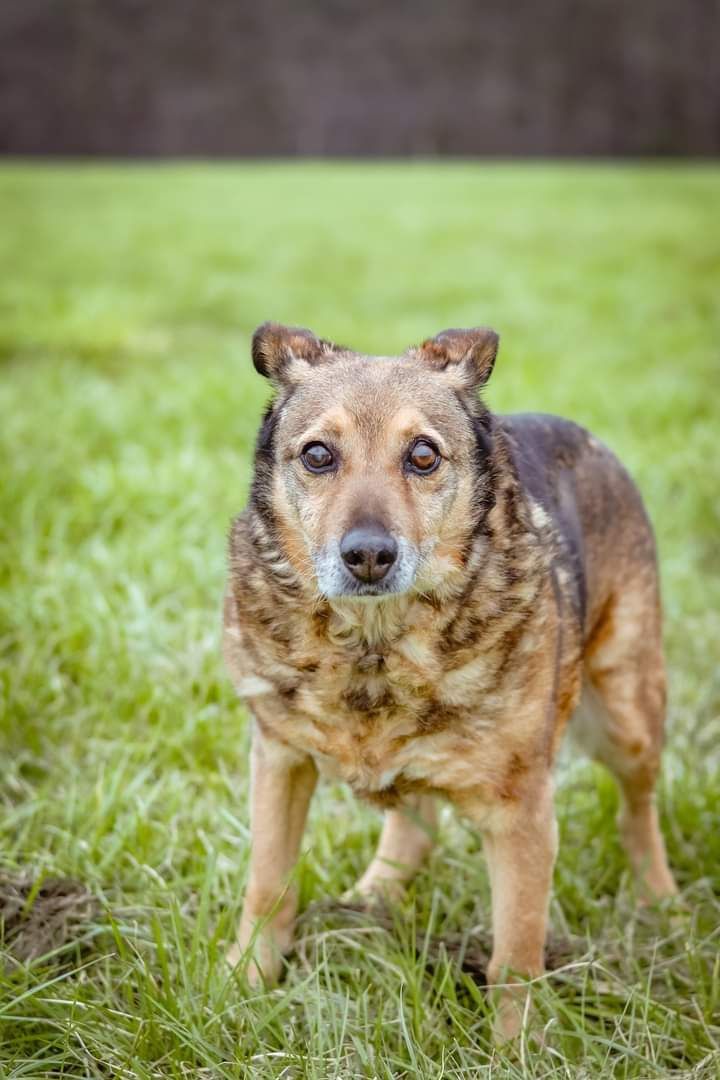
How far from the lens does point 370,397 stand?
2289 mm

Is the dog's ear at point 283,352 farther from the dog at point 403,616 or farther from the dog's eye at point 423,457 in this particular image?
the dog's eye at point 423,457

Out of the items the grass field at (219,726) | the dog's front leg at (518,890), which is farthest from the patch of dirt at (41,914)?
the dog's front leg at (518,890)

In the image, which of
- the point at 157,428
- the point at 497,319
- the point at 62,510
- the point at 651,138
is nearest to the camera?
the point at 62,510

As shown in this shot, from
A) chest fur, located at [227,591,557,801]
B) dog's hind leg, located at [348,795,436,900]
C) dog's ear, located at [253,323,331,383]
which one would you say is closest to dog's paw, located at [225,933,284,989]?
dog's hind leg, located at [348,795,436,900]

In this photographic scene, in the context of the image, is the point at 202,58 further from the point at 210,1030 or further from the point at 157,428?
the point at 210,1030

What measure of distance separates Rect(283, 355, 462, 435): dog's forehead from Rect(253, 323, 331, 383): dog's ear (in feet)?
0.20

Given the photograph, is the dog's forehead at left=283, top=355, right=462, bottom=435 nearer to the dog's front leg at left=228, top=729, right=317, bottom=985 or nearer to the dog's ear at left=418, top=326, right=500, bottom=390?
the dog's ear at left=418, top=326, right=500, bottom=390

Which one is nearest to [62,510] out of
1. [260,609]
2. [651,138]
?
[260,609]

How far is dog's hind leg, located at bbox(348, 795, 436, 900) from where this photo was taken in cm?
288

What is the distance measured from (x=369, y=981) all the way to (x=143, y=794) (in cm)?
98

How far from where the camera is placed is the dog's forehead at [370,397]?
226 cm

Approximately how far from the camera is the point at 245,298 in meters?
10.2

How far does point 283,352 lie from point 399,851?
1411 mm

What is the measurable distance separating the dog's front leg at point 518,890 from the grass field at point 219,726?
0.09m
